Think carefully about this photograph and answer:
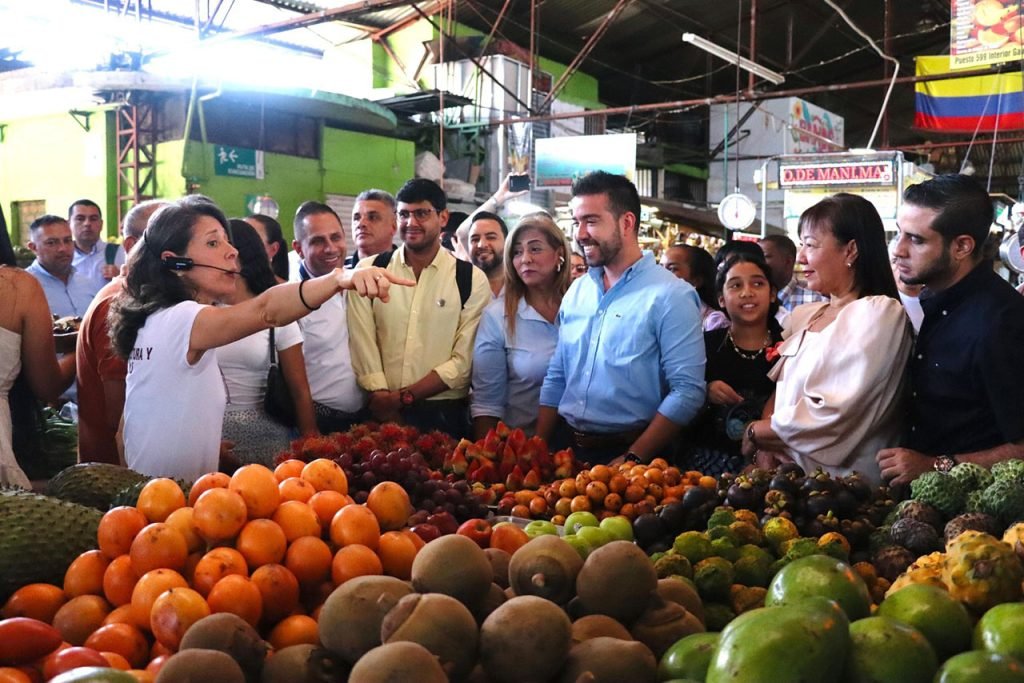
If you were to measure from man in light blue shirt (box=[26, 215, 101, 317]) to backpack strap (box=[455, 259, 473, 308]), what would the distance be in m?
3.38

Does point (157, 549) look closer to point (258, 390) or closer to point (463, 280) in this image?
Result: point (258, 390)

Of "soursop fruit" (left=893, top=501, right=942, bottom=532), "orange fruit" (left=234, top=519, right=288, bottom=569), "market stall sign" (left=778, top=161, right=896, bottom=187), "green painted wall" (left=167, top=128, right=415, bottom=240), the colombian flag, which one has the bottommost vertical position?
"soursop fruit" (left=893, top=501, right=942, bottom=532)

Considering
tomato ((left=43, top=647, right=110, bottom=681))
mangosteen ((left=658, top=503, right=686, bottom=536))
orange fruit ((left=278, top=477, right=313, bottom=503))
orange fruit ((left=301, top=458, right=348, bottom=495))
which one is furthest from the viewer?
mangosteen ((left=658, top=503, right=686, bottom=536))

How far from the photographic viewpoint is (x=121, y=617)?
173 centimetres


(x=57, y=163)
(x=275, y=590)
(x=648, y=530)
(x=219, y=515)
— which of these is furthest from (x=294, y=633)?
(x=57, y=163)

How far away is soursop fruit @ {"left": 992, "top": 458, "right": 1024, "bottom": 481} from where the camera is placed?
238 centimetres

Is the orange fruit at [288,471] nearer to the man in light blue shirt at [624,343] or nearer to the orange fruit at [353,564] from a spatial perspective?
the orange fruit at [353,564]

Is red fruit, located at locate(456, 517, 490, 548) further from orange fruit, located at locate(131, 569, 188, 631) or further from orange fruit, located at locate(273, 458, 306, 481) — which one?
orange fruit, located at locate(131, 569, 188, 631)

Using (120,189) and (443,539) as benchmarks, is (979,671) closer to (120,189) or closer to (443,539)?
(443,539)

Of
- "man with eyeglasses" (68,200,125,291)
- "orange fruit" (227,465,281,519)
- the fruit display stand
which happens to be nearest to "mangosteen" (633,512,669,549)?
the fruit display stand

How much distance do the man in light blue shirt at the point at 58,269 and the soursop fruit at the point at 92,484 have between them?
161 inches

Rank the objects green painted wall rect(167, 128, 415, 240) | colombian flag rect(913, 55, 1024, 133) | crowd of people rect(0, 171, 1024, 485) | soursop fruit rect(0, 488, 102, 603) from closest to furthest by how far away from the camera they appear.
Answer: soursop fruit rect(0, 488, 102, 603) < crowd of people rect(0, 171, 1024, 485) < colombian flag rect(913, 55, 1024, 133) < green painted wall rect(167, 128, 415, 240)

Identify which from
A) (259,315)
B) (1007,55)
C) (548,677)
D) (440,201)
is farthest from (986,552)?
(1007,55)

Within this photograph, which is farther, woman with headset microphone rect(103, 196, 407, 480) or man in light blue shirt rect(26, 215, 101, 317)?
man in light blue shirt rect(26, 215, 101, 317)
